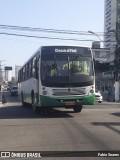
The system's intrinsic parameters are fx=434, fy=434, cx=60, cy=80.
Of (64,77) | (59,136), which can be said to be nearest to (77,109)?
(64,77)

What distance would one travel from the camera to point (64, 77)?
68.8 feet

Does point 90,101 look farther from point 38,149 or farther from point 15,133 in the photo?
point 38,149

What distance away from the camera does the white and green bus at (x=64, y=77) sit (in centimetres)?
2084

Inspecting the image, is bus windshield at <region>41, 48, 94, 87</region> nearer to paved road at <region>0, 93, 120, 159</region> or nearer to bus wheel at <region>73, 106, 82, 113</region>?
bus wheel at <region>73, 106, 82, 113</region>

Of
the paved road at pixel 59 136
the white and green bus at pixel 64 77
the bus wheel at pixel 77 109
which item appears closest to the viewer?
the paved road at pixel 59 136

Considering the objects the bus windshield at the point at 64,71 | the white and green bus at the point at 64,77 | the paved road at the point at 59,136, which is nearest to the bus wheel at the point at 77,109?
the white and green bus at the point at 64,77

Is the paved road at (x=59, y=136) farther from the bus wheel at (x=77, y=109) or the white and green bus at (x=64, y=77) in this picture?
the bus wheel at (x=77, y=109)

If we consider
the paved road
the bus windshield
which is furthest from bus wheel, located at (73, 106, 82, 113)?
the paved road

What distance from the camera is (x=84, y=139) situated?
509 inches

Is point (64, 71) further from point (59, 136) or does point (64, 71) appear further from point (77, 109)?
point (59, 136)

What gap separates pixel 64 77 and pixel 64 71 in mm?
312

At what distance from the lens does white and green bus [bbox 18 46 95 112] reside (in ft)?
68.4

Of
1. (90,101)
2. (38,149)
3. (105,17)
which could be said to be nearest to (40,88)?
(90,101)

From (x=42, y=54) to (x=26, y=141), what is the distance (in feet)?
29.7
